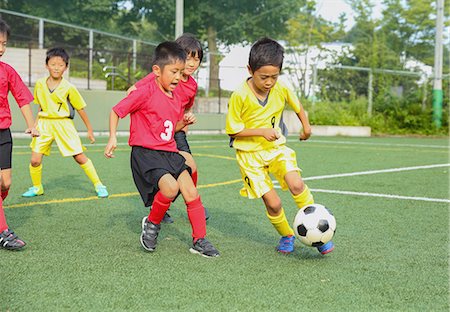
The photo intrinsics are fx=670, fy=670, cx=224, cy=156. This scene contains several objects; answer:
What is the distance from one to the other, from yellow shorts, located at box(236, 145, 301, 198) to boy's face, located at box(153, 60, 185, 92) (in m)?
0.74

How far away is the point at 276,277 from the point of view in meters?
4.00

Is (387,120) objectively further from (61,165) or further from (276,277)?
(276,277)

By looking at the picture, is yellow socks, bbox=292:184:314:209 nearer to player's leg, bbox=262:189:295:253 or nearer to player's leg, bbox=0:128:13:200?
player's leg, bbox=262:189:295:253

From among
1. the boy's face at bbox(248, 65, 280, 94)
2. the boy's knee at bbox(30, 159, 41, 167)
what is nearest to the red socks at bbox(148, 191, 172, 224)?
the boy's face at bbox(248, 65, 280, 94)

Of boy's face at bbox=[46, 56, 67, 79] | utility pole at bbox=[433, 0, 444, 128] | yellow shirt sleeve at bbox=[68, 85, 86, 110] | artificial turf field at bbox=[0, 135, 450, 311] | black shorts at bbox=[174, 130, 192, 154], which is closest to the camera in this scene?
artificial turf field at bbox=[0, 135, 450, 311]

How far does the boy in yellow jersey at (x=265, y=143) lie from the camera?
4.76 meters

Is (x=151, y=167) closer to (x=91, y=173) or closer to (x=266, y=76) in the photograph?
(x=266, y=76)

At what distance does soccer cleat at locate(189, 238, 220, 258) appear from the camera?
180 inches

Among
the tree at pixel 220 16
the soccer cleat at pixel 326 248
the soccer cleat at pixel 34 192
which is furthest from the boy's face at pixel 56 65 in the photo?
the tree at pixel 220 16

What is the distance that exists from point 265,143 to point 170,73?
0.86 metres

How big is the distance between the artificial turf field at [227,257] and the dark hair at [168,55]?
1.35m

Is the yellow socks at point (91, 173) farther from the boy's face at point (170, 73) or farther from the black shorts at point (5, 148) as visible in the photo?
the boy's face at point (170, 73)

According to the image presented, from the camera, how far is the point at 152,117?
4848 millimetres

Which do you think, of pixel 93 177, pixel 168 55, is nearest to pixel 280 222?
pixel 168 55
